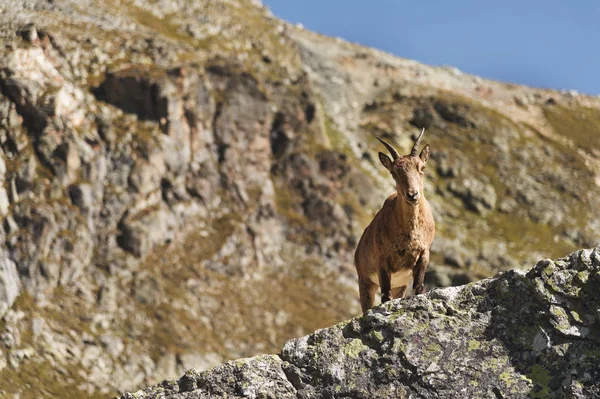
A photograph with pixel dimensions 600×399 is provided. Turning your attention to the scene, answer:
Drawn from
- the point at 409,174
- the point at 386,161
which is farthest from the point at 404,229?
the point at 386,161

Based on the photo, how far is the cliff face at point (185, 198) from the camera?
66.6 meters

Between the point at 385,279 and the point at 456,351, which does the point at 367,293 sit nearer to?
the point at 385,279

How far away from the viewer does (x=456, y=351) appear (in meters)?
11.4

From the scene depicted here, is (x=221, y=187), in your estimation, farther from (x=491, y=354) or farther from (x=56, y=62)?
(x=491, y=354)

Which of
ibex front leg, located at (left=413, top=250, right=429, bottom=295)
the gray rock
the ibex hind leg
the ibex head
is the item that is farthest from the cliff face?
the ibex head

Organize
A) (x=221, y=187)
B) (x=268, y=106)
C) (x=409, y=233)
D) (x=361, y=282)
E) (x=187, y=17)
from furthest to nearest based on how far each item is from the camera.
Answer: (x=187, y=17) < (x=268, y=106) < (x=221, y=187) < (x=361, y=282) < (x=409, y=233)

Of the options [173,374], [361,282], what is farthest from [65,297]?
[361,282]

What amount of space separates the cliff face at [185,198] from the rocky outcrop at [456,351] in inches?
1987

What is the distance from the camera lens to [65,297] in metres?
67.1

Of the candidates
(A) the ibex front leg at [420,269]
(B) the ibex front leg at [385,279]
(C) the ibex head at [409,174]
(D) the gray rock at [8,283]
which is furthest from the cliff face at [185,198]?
(C) the ibex head at [409,174]

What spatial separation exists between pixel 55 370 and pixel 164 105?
37513 millimetres

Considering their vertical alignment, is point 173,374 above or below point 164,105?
below

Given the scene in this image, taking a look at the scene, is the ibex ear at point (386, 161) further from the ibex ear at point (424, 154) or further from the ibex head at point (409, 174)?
the ibex ear at point (424, 154)

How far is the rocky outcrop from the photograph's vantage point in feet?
35.5
